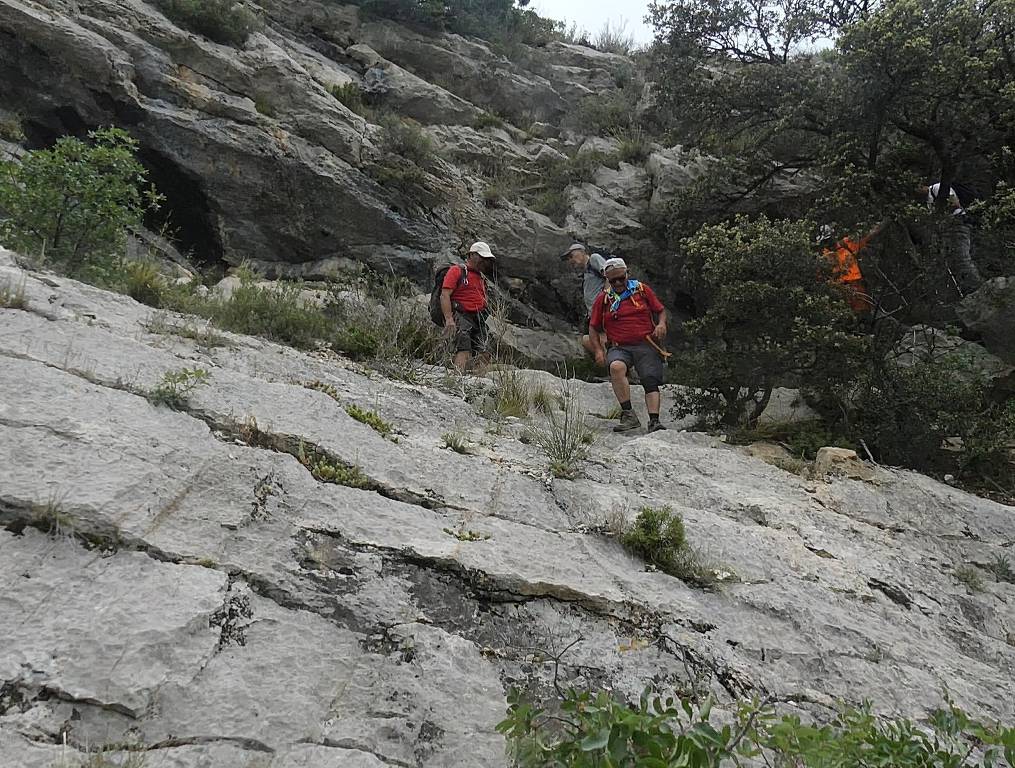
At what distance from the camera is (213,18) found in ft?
36.9

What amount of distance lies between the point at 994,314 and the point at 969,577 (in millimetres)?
6141

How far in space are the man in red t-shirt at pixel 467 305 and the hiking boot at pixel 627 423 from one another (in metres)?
1.85

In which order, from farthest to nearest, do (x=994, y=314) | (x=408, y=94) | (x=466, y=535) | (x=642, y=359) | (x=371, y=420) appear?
1. (x=408, y=94)
2. (x=994, y=314)
3. (x=642, y=359)
4. (x=371, y=420)
5. (x=466, y=535)

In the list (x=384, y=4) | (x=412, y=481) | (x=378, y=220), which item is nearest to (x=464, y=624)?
(x=412, y=481)

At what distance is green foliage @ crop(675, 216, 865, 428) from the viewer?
6055 millimetres

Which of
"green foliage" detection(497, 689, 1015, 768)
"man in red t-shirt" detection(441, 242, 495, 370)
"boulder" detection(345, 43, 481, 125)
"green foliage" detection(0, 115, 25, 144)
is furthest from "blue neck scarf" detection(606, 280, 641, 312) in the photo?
"boulder" detection(345, 43, 481, 125)

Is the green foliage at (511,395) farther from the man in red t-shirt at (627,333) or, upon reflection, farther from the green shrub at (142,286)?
the green shrub at (142,286)

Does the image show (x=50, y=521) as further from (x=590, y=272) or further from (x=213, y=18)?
(x=213, y=18)

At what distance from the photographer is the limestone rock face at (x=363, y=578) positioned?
207 cm

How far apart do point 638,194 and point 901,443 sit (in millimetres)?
8399

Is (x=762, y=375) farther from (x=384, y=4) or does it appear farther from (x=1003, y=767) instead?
(x=384, y=4)

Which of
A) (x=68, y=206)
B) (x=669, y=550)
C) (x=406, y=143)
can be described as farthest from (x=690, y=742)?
(x=406, y=143)

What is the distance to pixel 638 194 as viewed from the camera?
42.3ft

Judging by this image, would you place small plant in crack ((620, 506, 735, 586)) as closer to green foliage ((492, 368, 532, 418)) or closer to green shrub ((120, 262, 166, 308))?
green foliage ((492, 368, 532, 418))
